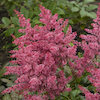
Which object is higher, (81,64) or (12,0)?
(12,0)

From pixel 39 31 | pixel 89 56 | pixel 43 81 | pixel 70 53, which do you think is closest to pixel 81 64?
pixel 89 56

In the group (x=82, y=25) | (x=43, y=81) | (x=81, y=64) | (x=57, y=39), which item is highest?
(x=57, y=39)

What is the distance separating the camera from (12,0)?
3387 mm

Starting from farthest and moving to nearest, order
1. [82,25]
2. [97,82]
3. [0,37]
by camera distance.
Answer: [0,37] < [82,25] < [97,82]

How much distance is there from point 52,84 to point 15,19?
1.74 metres

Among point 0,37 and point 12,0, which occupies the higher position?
point 12,0

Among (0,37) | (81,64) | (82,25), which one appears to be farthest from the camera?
(0,37)

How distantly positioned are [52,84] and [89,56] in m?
0.48

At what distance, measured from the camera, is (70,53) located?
1176mm

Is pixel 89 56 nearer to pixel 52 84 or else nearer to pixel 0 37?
pixel 52 84

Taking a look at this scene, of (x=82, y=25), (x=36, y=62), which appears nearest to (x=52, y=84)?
(x=36, y=62)

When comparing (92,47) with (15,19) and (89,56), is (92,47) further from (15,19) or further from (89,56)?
(15,19)

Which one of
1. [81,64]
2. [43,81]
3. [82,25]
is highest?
[43,81]

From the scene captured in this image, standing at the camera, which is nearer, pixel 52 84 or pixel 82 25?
pixel 52 84
